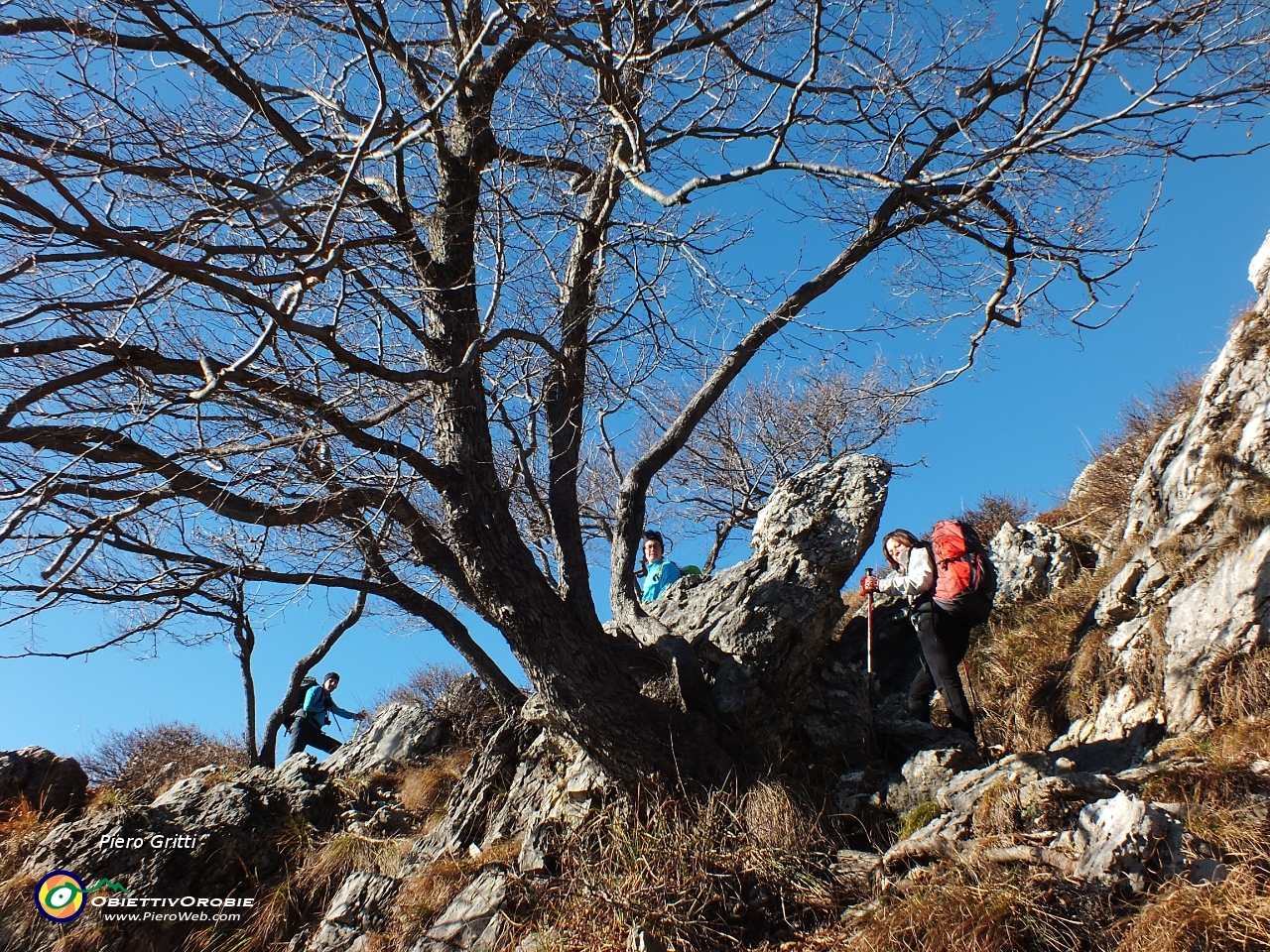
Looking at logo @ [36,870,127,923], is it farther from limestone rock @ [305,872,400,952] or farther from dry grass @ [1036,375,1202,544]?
dry grass @ [1036,375,1202,544]

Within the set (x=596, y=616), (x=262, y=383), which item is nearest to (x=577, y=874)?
(x=596, y=616)

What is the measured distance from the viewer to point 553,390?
21.7ft

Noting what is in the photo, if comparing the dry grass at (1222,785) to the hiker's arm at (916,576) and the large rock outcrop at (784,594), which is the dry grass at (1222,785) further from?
the large rock outcrop at (784,594)

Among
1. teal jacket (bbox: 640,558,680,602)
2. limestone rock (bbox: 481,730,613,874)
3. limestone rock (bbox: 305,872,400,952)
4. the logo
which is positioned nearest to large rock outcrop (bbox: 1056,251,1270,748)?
limestone rock (bbox: 481,730,613,874)

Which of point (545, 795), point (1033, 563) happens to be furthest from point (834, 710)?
point (1033, 563)

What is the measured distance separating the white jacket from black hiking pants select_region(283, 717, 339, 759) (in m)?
7.77

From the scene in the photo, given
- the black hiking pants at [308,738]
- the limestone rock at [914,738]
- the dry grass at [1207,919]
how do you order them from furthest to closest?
the black hiking pants at [308,738]
the limestone rock at [914,738]
the dry grass at [1207,919]

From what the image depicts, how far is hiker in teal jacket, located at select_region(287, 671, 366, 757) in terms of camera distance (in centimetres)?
1023

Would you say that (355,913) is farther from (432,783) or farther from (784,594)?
(784,594)

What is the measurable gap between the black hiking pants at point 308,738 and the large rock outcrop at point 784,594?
19.7 ft

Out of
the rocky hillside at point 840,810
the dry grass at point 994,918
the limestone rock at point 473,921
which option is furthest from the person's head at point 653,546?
the dry grass at point 994,918

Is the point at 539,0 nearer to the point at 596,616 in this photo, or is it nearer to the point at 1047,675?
the point at 596,616

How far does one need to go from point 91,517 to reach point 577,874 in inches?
149

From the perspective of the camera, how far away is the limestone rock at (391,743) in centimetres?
840
